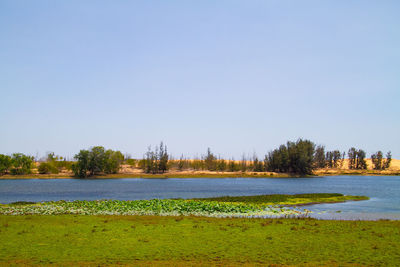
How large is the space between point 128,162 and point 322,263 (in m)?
180

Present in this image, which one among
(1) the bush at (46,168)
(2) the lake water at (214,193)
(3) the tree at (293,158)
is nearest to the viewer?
(2) the lake water at (214,193)

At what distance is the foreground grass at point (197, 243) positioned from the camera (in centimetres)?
1501

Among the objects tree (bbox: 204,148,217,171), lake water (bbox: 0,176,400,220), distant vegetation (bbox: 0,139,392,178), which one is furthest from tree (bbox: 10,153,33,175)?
tree (bbox: 204,148,217,171)

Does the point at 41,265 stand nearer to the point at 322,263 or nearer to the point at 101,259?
the point at 101,259

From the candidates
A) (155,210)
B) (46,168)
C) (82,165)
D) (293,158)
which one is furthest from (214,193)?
(293,158)

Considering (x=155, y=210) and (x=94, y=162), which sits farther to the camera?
(x=94, y=162)

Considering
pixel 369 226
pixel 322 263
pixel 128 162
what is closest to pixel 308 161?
pixel 128 162

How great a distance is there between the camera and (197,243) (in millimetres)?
18266

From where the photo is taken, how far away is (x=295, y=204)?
145 feet

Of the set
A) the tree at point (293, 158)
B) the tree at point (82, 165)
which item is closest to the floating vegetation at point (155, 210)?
the tree at point (82, 165)

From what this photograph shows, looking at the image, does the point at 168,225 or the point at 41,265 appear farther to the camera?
the point at 168,225

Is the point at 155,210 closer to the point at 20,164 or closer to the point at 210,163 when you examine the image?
the point at 20,164

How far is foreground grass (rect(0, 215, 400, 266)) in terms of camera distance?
49.2 feet

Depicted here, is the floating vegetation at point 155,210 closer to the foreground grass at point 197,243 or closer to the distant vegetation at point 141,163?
the foreground grass at point 197,243
